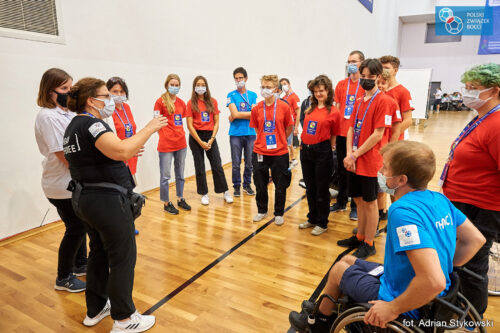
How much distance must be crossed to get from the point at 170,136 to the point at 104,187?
6.68ft

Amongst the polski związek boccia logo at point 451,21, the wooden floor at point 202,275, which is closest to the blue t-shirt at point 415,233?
the wooden floor at point 202,275

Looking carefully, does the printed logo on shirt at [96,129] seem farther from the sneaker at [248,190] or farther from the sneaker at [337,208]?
the sneaker at [248,190]

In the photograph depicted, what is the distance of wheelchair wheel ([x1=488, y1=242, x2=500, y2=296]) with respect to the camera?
2.21 m

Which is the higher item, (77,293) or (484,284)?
(484,284)

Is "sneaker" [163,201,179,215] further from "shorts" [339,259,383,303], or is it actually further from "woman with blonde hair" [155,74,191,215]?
"shorts" [339,259,383,303]

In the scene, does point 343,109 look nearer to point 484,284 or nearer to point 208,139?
point 208,139

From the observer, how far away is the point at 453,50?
17.9 metres

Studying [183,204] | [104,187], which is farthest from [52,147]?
[183,204]

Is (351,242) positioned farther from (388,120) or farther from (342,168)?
(388,120)

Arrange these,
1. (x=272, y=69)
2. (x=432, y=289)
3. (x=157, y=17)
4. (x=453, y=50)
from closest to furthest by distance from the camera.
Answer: (x=432, y=289), (x=157, y=17), (x=272, y=69), (x=453, y=50)

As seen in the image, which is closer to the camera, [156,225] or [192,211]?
[156,225]

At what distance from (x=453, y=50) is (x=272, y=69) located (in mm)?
16123

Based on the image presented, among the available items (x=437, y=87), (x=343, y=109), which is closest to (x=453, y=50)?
(x=437, y=87)

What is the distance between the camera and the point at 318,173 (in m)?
2.97
